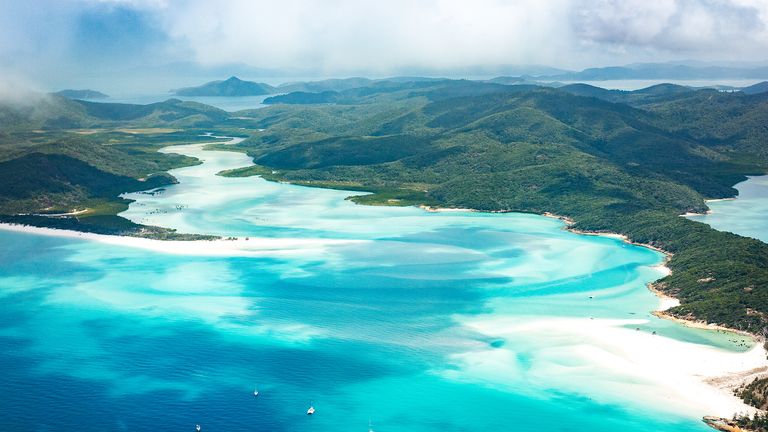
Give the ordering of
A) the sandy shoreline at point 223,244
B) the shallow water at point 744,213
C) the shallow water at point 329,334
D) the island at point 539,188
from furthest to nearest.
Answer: the shallow water at point 744,213 < the sandy shoreline at point 223,244 < the island at point 539,188 < the shallow water at point 329,334

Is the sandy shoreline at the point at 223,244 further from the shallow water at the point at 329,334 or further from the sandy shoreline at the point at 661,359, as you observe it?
the sandy shoreline at the point at 661,359

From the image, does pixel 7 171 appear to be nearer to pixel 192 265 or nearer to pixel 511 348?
pixel 192 265

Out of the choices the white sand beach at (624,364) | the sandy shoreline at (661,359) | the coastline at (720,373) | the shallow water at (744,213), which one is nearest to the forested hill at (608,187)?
the shallow water at (744,213)

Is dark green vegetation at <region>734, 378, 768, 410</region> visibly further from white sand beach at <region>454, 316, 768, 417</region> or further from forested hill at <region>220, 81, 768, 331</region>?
forested hill at <region>220, 81, 768, 331</region>

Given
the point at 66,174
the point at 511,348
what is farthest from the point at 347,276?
the point at 66,174

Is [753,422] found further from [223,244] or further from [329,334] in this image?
[223,244]

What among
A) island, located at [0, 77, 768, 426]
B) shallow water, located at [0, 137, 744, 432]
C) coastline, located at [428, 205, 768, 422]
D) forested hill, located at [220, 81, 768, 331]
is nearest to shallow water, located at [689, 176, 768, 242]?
forested hill, located at [220, 81, 768, 331]

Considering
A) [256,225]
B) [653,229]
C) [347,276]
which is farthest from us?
[256,225]
